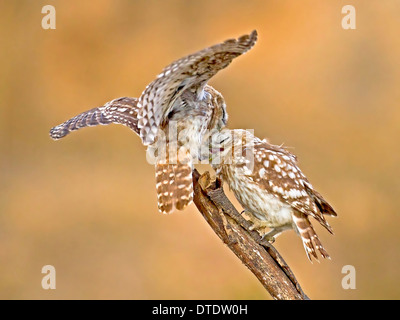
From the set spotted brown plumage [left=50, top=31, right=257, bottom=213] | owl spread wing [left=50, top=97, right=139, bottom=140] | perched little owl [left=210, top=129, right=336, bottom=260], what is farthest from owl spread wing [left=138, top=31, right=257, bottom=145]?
perched little owl [left=210, top=129, right=336, bottom=260]

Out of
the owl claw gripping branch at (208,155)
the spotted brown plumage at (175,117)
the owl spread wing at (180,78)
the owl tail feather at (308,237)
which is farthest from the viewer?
the owl tail feather at (308,237)

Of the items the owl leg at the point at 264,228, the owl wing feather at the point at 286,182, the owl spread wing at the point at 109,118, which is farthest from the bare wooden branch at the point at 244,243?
the owl spread wing at the point at 109,118

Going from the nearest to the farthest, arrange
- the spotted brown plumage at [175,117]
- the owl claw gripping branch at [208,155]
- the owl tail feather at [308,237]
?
1. the spotted brown plumage at [175,117]
2. the owl claw gripping branch at [208,155]
3. the owl tail feather at [308,237]

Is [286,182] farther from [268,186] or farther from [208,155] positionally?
[208,155]

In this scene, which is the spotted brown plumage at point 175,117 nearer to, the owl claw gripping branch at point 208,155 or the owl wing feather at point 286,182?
the owl claw gripping branch at point 208,155

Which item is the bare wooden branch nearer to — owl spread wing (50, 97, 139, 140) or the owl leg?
the owl leg
